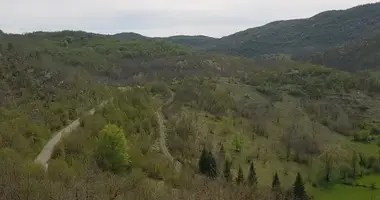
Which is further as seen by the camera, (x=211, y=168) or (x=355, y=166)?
(x=355, y=166)

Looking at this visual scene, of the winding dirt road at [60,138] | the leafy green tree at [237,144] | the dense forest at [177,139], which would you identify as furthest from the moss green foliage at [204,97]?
the winding dirt road at [60,138]

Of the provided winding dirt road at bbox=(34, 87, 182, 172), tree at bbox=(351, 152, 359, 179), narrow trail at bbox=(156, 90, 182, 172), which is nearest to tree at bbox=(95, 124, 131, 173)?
winding dirt road at bbox=(34, 87, 182, 172)

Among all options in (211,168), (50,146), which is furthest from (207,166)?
(50,146)

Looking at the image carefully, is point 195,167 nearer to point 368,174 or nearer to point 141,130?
point 141,130

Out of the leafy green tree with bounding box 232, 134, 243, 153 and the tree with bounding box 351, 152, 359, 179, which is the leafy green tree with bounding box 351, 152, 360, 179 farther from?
the leafy green tree with bounding box 232, 134, 243, 153

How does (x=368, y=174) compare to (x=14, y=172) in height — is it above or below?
below

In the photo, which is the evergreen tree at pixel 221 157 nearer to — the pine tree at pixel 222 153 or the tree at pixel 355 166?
the pine tree at pixel 222 153

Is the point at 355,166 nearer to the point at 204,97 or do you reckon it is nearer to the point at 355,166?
the point at 355,166

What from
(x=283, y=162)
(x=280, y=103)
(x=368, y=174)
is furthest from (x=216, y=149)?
(x=280, y=103)
